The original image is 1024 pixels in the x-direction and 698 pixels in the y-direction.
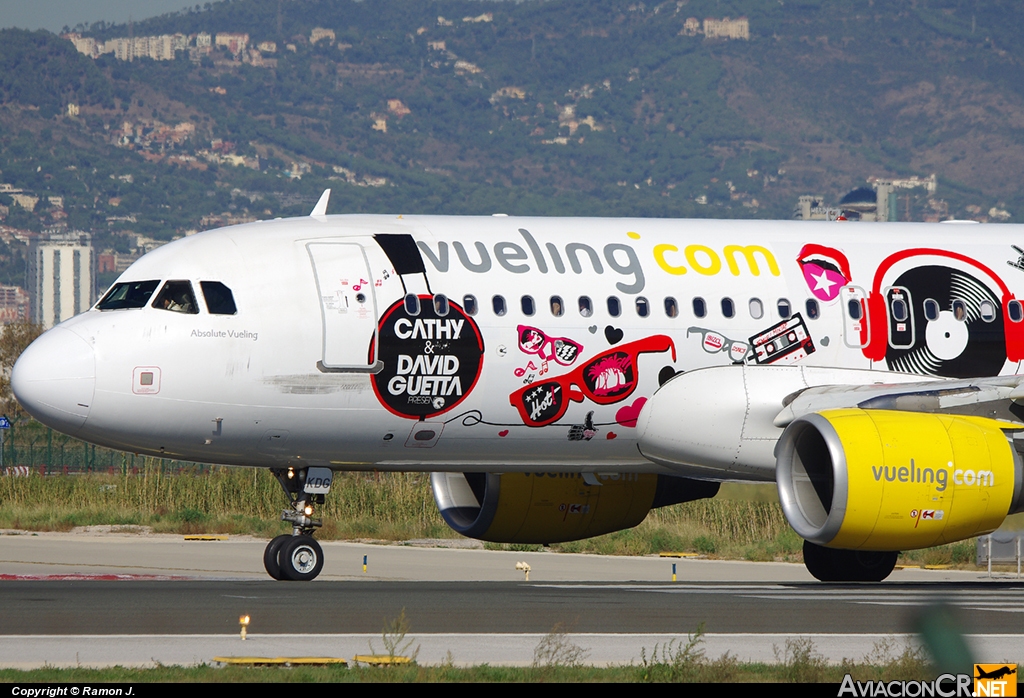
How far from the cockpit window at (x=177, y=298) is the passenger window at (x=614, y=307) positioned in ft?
14.6

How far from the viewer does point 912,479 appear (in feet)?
54.1

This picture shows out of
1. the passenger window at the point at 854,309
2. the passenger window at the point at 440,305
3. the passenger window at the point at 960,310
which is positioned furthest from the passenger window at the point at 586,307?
the passenger window at the point at 960,310

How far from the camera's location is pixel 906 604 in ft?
53.2

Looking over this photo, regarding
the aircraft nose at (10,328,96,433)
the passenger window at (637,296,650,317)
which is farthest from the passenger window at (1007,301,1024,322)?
→ the aircraft nose at (10,328,96,433)

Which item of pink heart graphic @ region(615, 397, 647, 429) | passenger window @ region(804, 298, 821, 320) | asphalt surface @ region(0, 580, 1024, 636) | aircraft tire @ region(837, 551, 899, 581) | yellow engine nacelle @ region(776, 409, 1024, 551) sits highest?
passenger window @ region(804, 298, 821, 320)

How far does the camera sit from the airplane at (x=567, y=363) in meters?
17.2

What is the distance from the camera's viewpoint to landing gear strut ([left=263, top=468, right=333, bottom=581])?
18.2m

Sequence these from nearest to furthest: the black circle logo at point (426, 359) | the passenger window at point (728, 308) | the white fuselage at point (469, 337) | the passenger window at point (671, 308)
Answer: the white fuselage at point (469, 337) < the black circle logo at point (426, 359) < the passenger window at point (671, 308) < the passenger window at point (728, 308)

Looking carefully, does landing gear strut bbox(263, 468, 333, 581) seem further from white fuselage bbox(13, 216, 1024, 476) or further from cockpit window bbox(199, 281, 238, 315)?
cockpit window bbox(199, 281, 238, 315)

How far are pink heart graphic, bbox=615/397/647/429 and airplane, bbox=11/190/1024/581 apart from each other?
0.10ft

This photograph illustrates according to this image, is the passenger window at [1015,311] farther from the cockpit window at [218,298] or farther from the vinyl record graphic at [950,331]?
the cockpit window at [218,298]

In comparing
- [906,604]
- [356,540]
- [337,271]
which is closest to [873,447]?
[906,604]

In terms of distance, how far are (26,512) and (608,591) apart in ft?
66.3

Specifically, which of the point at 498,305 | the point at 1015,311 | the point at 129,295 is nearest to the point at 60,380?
the point at 129,295
